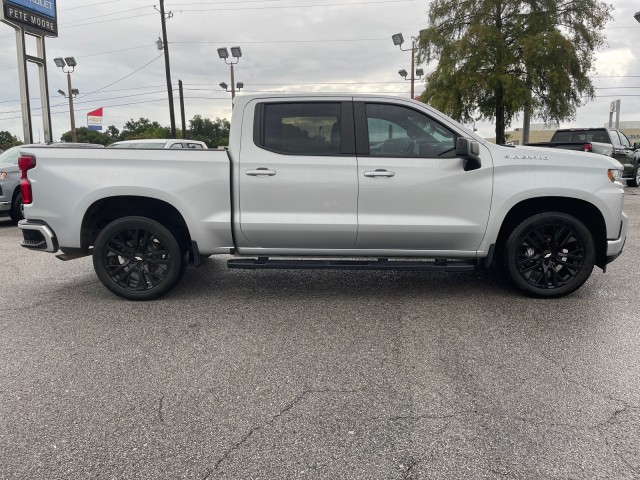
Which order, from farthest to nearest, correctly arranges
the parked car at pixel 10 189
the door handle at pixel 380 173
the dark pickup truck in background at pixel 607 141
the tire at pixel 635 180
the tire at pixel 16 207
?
the tire at pixel 635 180 < the dark pickup truck in background at pixel 607 141 < the tire at pixel 16 207 < the parked car at pixel 10 189 < the door handle at pixel 380 173

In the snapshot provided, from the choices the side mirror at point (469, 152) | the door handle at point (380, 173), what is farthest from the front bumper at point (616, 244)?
the door handle at point (380, 173)

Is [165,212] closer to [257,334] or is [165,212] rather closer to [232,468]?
[257,334]

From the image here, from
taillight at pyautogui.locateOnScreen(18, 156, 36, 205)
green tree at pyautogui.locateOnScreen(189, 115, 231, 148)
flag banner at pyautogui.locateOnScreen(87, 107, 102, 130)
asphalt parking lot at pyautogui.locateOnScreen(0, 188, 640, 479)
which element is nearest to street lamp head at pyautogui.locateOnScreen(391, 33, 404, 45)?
flag banner at pyautogui.locateOnScreen(87, 107, 102, 130)

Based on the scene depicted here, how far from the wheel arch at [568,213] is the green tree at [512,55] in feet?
67.1

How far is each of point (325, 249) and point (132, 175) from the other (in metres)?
1.96

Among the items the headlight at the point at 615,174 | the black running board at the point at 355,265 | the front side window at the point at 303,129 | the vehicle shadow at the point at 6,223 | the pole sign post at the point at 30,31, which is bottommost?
the vehicle shadow at the point at 6,223

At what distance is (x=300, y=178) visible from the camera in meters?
4.93

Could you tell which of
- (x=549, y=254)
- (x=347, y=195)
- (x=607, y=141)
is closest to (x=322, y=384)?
(x=347, y=195)

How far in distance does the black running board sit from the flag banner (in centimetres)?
3663

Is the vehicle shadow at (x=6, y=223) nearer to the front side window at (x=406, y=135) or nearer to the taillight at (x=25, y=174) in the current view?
the taillight at (x=25, y=174)

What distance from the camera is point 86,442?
2.73 m

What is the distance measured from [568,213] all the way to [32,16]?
26686 mm

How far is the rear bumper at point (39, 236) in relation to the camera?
5.11 m

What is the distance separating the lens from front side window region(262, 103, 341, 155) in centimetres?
503
